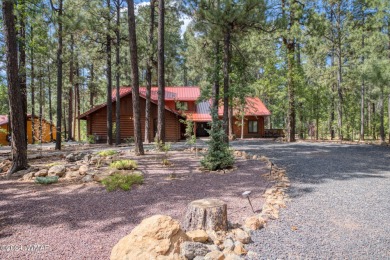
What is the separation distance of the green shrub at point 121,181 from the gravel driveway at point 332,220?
130 inches

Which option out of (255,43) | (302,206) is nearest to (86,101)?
(255,43)

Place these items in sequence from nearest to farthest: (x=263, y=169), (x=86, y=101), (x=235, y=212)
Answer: (x=235, y=212) → (x=263, y=169) → (x=86, y=101)

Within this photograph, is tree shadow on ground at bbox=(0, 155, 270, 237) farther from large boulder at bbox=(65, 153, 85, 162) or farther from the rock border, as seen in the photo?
large boulder at bbox=(65, 153, 85, 162)

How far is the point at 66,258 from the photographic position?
2.78 m

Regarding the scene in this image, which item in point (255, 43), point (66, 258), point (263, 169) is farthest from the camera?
point (255, 43)

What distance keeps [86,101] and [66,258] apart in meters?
37.3

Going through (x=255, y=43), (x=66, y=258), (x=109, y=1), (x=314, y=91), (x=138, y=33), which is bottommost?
(x=66, y=258)

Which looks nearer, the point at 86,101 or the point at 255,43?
the point at 255,43

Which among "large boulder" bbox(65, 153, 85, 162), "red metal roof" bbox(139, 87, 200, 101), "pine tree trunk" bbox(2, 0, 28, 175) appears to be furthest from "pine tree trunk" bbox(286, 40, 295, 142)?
"pine tree trunk" bbox(2, 0, 28, 175)

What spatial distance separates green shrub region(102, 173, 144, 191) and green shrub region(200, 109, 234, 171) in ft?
7.06

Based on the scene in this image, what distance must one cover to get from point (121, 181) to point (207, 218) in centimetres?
302

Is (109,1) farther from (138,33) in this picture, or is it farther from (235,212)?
(235,212)

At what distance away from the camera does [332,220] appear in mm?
3506

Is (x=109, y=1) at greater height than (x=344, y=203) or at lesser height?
greater
